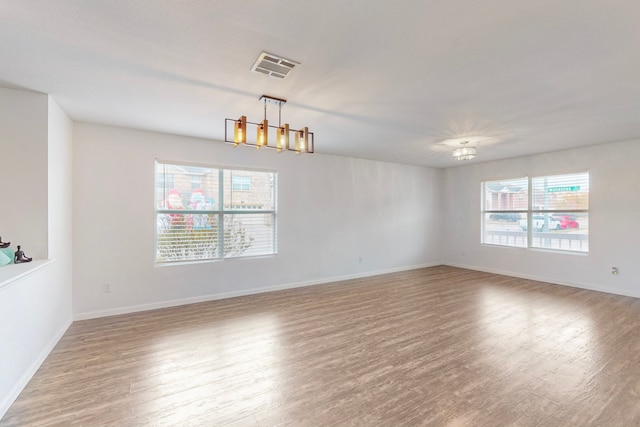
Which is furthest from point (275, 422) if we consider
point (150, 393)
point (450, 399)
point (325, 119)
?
point (325, 119)

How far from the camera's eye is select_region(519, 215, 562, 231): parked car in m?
5.62

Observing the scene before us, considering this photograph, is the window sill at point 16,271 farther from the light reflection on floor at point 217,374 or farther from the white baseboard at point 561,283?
the white baseboard at point 561,283

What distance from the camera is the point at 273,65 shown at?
2.25 m

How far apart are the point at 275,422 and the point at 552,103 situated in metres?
4.04

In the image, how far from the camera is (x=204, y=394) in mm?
2195

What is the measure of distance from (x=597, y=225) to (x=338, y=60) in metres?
5.77

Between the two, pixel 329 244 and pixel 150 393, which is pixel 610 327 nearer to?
pixel 329 244

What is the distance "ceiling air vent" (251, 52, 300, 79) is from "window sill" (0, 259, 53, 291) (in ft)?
7.87

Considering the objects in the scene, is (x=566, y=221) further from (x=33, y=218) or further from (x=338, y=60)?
(x=33, y=218)

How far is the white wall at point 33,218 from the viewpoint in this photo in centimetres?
228

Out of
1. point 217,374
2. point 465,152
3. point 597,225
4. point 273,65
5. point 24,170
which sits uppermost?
point 273,65

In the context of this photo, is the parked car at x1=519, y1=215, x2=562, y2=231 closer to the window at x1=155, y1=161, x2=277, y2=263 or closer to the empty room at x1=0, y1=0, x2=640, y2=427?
the empty room at x1=0, y1=0, x2=640, y2=427

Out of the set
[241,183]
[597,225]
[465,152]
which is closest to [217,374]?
[241,183]

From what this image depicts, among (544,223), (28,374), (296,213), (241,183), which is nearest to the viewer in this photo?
(28,374)
